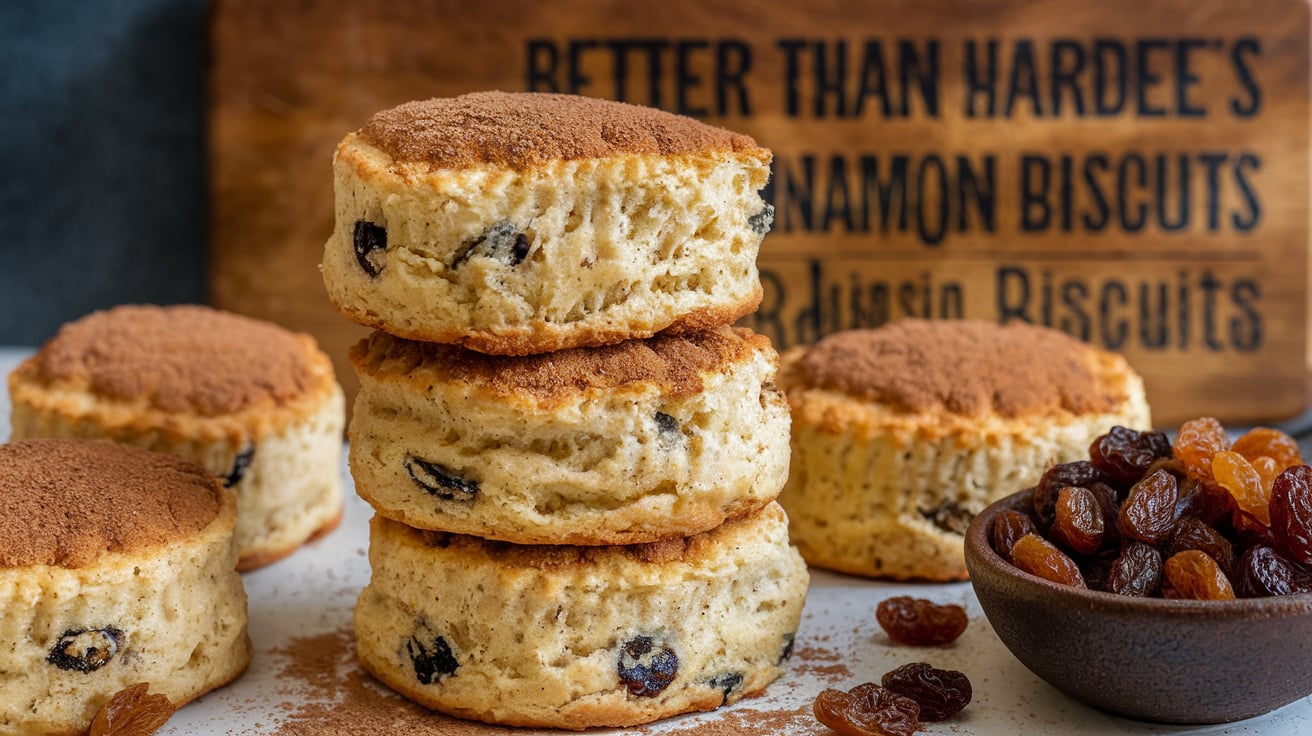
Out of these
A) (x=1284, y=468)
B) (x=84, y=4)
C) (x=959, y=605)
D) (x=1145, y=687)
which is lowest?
(x=959, y=605)

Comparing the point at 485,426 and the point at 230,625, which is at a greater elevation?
the point at 485,426

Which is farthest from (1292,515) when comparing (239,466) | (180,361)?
(180,361)

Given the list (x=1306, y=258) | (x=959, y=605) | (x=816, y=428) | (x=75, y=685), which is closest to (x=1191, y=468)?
(x=959, y=605)

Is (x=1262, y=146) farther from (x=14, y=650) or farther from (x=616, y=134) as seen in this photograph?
(x=14, y=650)

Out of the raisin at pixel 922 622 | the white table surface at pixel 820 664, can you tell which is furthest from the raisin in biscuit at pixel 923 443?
the raisin at pixel 922 622

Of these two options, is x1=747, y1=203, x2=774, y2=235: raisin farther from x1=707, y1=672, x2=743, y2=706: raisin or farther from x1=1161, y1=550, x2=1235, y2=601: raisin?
x1=1161, y1=550, x2=1235, y2=601: raisin

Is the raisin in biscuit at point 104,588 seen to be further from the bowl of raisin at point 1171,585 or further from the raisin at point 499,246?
the bowl of raisin at point 1171,585

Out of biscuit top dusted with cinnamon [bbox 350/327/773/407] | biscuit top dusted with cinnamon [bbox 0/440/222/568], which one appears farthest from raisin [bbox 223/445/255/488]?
biscuit top dusted with cinnamon [bbox 350/327/773/407]
